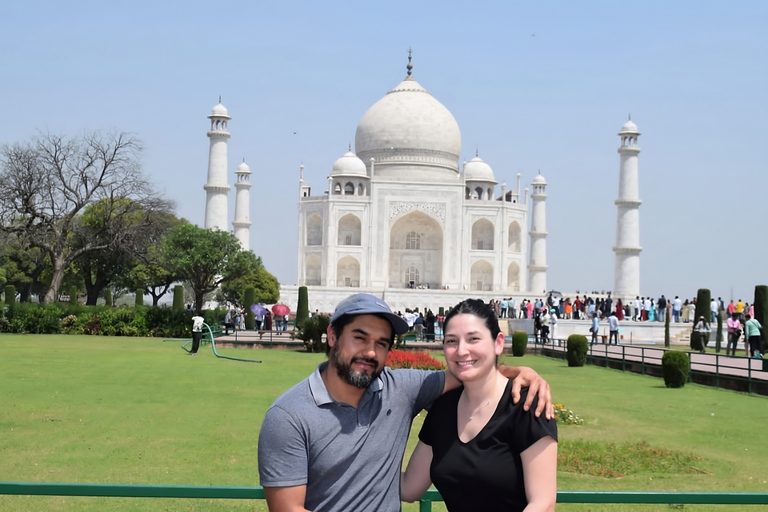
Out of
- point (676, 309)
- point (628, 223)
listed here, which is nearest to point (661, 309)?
point (676, 309)

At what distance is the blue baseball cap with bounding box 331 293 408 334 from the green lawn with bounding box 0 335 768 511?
3.44 meters

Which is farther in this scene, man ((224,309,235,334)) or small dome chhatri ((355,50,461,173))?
small dome chhatri ((355,50,461,173))

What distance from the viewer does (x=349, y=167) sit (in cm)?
3975

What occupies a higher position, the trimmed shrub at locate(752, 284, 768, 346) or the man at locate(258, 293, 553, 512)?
the trimmed shrub at locate(752, 284, 768, 346)

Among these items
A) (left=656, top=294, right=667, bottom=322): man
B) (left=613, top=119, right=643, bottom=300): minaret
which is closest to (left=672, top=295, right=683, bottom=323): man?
(left=656, top=294, right=667, bottom=322): man

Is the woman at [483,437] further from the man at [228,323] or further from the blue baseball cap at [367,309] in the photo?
the man at [228,323]

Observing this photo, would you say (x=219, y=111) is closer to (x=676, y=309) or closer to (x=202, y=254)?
(x=202, y=254)

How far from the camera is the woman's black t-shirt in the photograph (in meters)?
2.35

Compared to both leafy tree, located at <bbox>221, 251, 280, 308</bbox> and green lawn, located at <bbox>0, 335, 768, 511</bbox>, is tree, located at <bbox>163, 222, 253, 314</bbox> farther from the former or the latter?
green lawn, located at <bbox>0, 335, 768, 511</bbox>

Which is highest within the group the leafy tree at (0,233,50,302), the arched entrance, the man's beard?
the arched entrance

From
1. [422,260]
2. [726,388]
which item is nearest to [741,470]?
[726,388]

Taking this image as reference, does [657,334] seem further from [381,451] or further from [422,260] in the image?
[381,451]

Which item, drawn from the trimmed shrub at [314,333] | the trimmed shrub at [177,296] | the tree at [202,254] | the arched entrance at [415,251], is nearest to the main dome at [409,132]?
the arched entrance at [415,251]

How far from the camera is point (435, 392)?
2611 millimetres
